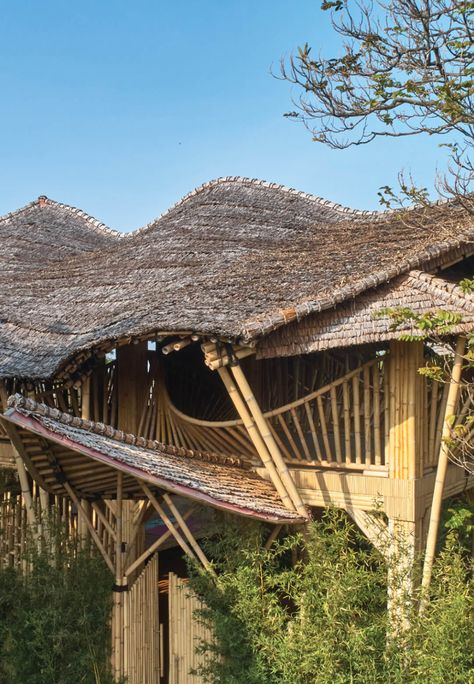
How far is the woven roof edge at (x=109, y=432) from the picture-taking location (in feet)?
15.0

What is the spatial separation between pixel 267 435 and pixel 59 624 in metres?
2.40

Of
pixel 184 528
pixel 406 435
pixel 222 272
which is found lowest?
pixel 184 528

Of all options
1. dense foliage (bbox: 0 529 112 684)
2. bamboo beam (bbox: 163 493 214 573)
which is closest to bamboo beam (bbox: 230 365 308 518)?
bamboo beam (bbox: 163 493 214 573)

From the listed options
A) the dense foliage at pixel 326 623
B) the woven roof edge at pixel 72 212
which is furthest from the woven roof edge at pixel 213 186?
the dense foliage at pixel 326 623

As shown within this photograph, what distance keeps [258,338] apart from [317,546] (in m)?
1.57

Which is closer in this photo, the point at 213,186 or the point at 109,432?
the point at 109,432

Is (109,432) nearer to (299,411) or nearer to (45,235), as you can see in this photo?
(299,411)

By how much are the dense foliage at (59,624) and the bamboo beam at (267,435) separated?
2.05 meters

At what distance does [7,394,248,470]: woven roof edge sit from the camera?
15.0 ft

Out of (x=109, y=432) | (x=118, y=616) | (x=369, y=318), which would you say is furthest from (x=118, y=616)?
(x=369, y=318)

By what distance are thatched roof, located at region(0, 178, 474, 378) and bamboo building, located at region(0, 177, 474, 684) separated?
0.04 metres

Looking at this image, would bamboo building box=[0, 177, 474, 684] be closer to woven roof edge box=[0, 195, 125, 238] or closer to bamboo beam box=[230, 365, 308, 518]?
bamboo beam box=[230, 365, 308, 518]

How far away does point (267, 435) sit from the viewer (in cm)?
541

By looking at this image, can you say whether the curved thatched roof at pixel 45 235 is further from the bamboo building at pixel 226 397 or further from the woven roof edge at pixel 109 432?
the woven roof edge at pixel 109 432
